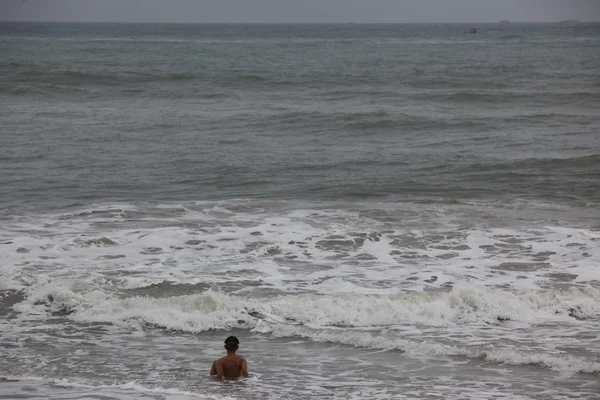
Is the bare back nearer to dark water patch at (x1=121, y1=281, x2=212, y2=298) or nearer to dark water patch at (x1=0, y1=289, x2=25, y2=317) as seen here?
dark water patch at (x1=121, y1=281, x2=212, y2=298)

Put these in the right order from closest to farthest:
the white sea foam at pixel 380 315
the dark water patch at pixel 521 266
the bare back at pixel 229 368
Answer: the bare back at pixel 229 368, the white sea foam at pixel 380 315, the dark water patch at pixel 521 266

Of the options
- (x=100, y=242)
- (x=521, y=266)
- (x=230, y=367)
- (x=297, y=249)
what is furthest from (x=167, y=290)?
(x=521, y=266)

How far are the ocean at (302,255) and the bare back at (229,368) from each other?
131mm

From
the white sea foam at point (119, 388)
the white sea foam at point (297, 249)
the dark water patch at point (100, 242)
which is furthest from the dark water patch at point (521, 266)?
the dark water patch at point (100, 242)

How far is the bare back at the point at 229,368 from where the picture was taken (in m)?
8.62

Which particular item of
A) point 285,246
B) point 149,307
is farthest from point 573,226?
point 149,307

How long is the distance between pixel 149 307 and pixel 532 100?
24684 millimetres

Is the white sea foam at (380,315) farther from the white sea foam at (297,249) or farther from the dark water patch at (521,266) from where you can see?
the dark water patch at (521,266)

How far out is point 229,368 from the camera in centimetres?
862

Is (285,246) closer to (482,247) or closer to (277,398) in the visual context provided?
(482,247)

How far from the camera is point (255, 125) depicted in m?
26.1

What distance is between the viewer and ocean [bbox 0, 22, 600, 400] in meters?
8.94

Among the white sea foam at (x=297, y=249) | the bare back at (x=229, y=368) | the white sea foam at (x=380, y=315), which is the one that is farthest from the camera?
the white sea foam at (x=297, y=249)

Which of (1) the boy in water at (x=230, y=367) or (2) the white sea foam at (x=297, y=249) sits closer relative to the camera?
(1) the boy in water at (x=230, y=367)
